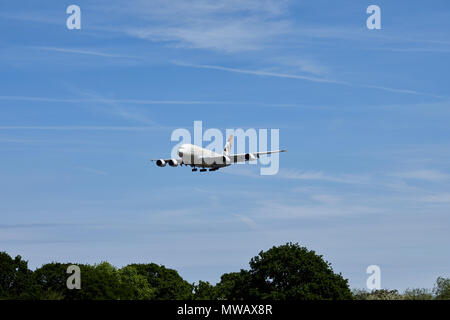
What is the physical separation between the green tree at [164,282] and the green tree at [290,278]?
2864 inches

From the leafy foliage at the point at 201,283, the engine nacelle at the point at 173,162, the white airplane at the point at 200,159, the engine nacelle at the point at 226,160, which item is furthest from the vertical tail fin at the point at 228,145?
the engine nacelle at the point at 173,162

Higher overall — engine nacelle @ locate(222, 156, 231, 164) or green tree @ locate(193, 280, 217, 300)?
engine nacelle @ locate(222, 156, 231, 164)

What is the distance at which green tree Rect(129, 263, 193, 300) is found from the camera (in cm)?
17975

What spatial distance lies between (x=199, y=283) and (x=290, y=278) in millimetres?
53392

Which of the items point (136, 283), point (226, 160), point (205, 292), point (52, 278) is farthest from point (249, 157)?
point (136, 283)

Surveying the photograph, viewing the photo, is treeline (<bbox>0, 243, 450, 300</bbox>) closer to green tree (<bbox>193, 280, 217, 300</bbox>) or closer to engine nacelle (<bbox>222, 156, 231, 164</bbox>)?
green tree (<bbox>193, 280, 217, 300</bbox>)

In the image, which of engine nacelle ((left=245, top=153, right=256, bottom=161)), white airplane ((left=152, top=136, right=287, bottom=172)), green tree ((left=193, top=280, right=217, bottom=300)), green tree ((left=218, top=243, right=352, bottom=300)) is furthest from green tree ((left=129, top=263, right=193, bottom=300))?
green tree ((left=218, top=243, right=352, bottom=300))

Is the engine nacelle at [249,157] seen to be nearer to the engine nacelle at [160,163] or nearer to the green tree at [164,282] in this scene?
the engine nacelle at [160,163]

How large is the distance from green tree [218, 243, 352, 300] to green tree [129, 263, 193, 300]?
7275cm

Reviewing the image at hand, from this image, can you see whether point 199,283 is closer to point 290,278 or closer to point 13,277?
point 13,277

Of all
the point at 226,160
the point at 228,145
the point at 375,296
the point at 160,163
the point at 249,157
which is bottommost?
the point at 375,296

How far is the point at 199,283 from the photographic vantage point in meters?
152

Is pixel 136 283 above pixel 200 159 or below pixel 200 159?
→ below

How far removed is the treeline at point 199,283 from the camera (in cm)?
10175
